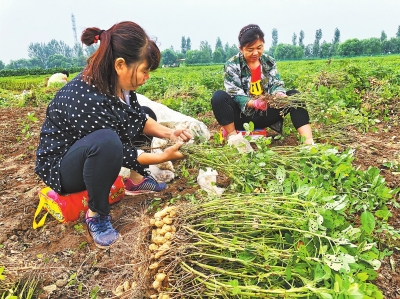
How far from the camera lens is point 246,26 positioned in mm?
2836

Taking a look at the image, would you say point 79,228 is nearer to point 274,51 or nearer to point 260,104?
point 260,104

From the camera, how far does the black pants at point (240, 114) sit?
2.72m

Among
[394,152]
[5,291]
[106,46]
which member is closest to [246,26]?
[106,46]

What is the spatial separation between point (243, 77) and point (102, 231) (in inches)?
70.2

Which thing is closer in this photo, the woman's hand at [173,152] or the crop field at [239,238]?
the crop field at [239,238]

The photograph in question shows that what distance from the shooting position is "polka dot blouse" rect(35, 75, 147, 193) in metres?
1.87

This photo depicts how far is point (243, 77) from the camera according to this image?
3055 mm

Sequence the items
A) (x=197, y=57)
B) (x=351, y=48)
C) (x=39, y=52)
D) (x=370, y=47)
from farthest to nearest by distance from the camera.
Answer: (x=39, y=52), (x=197, y=57), (x=370, y=47), (x=351, y=48)

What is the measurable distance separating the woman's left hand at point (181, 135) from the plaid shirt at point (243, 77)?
897 mm

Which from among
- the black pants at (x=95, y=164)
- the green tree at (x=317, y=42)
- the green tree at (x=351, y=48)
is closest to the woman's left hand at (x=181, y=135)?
the black pants at (x=95, y=164)

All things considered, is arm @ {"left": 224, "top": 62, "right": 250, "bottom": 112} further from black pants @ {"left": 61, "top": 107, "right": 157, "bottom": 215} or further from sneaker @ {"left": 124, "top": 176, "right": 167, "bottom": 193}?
black pants @ {"left": 61, "top": 107, "right": 157, "bottom": 215}

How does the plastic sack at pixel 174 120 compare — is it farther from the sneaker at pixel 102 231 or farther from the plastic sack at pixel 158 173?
the sneaker at pixel 102 231

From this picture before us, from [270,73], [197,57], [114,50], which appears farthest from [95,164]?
[197,57]

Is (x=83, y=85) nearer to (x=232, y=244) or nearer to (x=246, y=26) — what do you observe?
(x=232, y=244)
